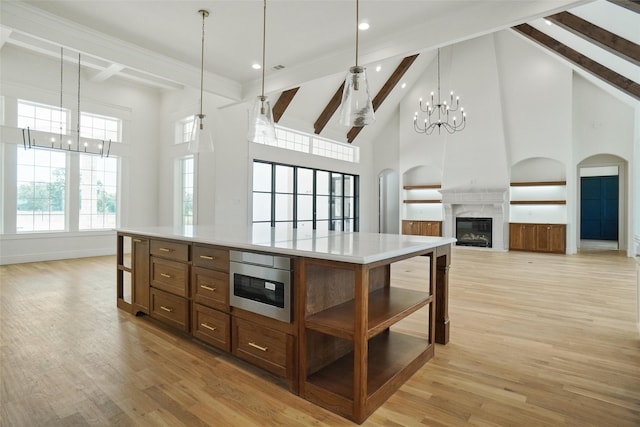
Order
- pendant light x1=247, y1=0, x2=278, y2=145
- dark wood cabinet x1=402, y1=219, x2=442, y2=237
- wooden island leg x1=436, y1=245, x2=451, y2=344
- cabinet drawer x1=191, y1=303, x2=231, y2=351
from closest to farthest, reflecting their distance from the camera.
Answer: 1. cabinet drawer x1=191, y1=303, x2=231, y2=351
2. wooden island leg x1=436, y1=245, x2=451, y2=344
3. pendant light x1=247, y1=0, x2=278, y2=145
4. dark wood cabinet x1=402, y1=219, x2=442, y2=237

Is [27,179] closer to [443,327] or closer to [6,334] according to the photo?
[6,334]

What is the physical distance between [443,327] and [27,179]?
25.9 feet

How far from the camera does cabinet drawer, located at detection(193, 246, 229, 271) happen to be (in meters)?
2.45

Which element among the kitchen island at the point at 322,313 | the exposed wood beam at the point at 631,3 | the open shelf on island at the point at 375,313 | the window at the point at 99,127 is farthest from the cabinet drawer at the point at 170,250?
the window at the point at 99,127

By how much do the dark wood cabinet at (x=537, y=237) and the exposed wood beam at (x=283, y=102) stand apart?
648 cm

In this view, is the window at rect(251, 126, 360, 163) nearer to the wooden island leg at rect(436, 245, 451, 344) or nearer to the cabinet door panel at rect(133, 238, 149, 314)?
the cabinet door panel at rect(133, 238, 149, 314)

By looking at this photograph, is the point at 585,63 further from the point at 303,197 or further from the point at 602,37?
the point at 303,197

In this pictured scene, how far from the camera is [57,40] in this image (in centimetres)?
397

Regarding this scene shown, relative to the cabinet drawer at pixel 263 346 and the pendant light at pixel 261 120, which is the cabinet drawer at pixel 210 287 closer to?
the cabinet drawer at pixel 263 346

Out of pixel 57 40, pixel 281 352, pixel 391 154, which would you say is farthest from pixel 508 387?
pixel 391 154

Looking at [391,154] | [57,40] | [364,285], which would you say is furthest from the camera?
[391,154]

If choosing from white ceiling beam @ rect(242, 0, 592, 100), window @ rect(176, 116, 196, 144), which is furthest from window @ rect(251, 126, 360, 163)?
white ceiling beam @ rect(242, 0, 592, 100)

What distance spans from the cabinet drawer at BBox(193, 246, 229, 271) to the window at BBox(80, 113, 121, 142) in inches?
255

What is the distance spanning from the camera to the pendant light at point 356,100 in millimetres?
2605
